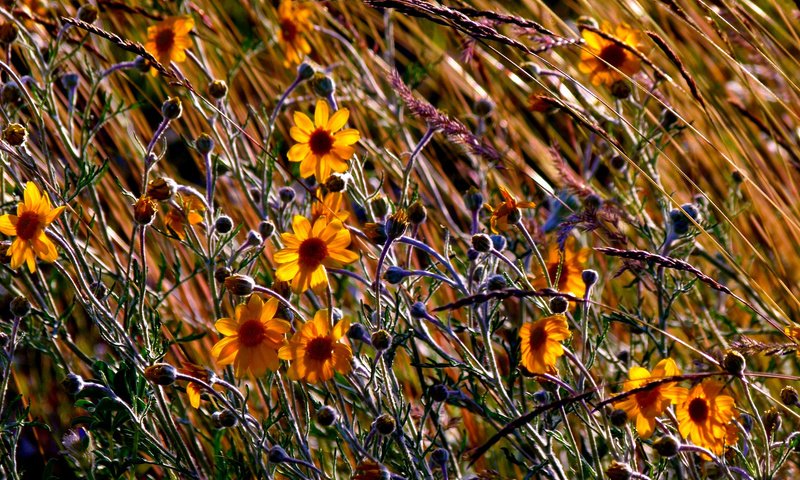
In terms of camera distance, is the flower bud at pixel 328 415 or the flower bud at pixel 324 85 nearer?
the flower bud at pixel 328 415

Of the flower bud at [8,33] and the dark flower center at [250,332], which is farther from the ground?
the flower bud at [8,33]

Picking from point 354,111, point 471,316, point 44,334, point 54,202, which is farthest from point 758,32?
point 44,334

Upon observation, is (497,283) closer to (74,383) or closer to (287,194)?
(287,194)

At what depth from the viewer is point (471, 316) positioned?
1.50 metres

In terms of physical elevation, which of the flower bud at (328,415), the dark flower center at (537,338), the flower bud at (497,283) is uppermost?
the flower bud at (497,283)

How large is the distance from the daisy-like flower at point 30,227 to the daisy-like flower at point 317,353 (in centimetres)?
38

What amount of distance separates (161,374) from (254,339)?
134mm

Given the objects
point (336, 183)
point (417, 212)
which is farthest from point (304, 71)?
point (417, 212)

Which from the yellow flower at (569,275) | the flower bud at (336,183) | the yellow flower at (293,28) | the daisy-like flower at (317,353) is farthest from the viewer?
the yellow flower at (293,28)

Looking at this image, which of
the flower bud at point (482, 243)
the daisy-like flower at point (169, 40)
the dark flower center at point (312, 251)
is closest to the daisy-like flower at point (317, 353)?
the dark flower center at point (312, 251)

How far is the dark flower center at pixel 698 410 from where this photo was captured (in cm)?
131

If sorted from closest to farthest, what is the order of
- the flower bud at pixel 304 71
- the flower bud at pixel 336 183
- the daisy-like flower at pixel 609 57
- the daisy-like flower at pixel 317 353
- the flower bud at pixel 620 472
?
the flower bud at pixel 620 472
the daisy-like flower at pixel 317 353
the flower bud at pixel 336 183
the flower bud at pixel 304 71
the daisy-like flower at pixel 609 57

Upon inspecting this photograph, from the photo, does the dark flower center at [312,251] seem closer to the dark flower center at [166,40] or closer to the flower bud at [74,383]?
the flower bud at [74,383]

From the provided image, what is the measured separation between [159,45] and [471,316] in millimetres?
845
